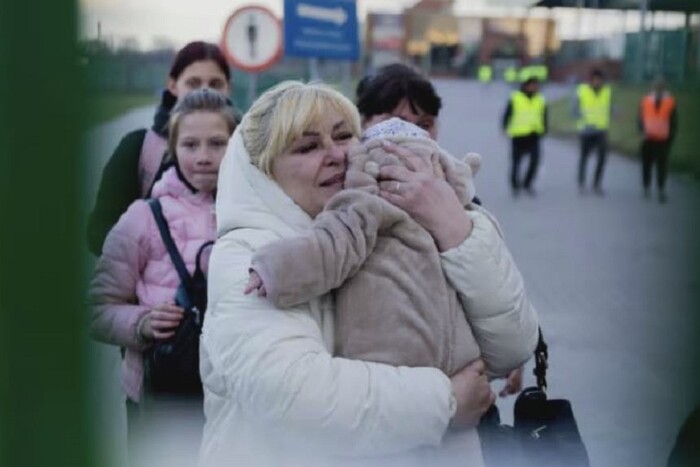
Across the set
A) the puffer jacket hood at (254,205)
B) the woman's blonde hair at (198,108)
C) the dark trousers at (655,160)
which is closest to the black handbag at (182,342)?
the woman's blonde hair at (198,108)

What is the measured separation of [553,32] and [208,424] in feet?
2.22

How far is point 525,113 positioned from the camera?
3.24 m

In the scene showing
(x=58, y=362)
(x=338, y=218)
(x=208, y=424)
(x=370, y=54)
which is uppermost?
(x=370, y=54)

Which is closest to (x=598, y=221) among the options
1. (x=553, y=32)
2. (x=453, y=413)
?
(x=553, y=32)

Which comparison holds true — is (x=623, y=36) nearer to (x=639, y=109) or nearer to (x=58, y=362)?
(x=639, y=109)

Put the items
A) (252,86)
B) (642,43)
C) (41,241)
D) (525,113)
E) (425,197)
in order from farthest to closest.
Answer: (525,113) → (252,86) → (642,43) → (425,197) → (41,241)

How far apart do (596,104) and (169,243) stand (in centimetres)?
68

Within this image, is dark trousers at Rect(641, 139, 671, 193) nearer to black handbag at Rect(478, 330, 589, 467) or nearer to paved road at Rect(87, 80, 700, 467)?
paved road at Rect(87, 80, 700, 467)

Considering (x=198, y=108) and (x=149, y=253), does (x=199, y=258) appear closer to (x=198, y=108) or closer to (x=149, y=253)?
(x=149, y=253)

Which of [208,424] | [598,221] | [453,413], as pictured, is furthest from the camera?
[598,221]

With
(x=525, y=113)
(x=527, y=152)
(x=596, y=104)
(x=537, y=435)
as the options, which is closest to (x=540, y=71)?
(x=596, y=104)

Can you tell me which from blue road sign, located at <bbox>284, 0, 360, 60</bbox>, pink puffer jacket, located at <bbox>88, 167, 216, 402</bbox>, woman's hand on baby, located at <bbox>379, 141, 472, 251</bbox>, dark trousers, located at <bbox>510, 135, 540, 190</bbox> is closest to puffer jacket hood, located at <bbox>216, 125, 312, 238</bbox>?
woman's hand on baby, located at <bbox>379, 141, 472, 251</bbox>

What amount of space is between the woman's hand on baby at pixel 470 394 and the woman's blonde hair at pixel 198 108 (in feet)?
2.18

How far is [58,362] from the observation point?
45.0 inches
